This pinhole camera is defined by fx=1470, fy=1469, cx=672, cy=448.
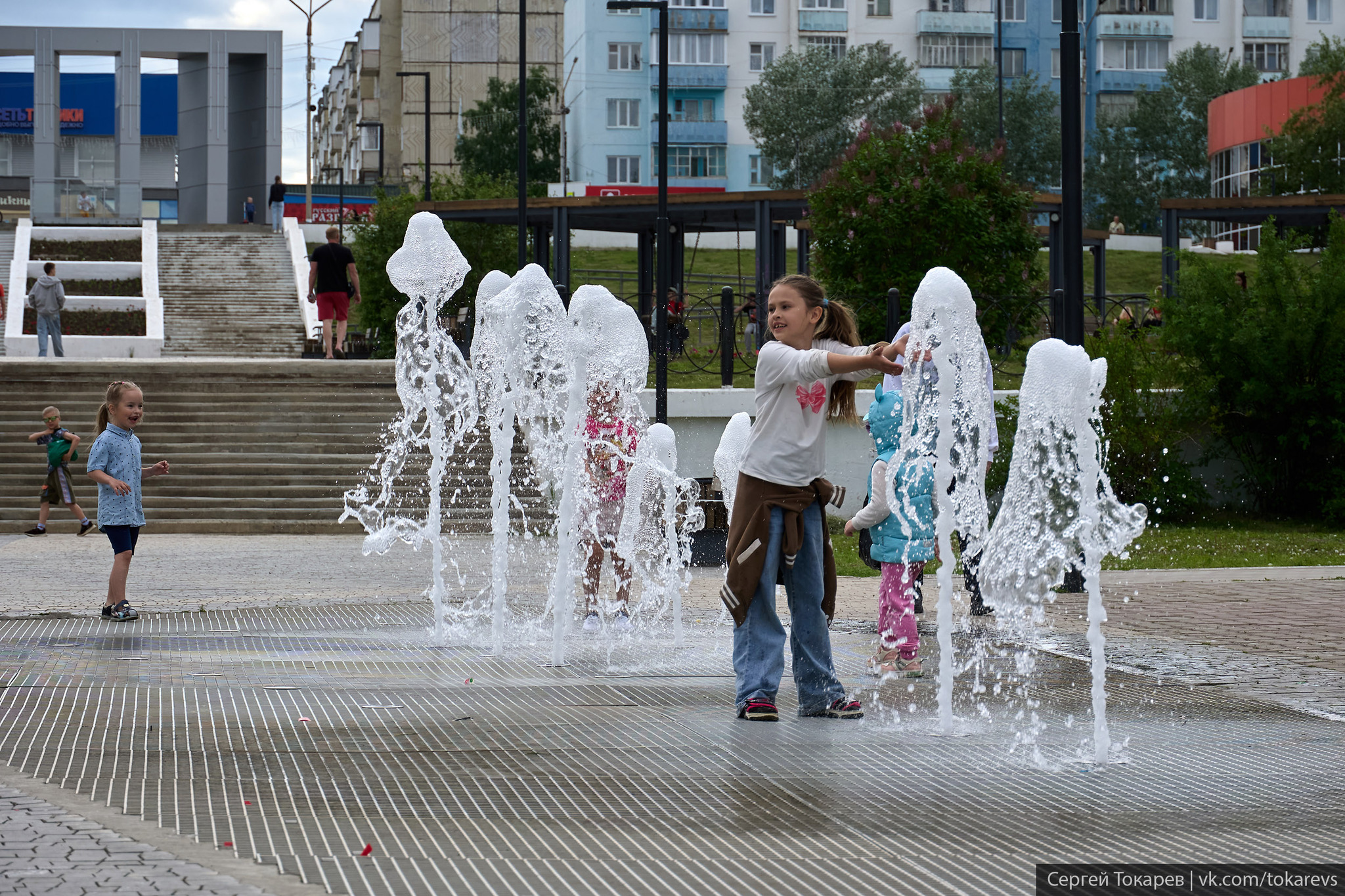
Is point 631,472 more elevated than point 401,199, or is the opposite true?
point 401,199

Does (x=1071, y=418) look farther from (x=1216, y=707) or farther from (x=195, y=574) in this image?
(x=195, y=574)

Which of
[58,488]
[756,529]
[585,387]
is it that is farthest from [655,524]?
[58,488]

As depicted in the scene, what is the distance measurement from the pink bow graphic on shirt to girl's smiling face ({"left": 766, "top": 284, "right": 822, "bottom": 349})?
0.73ft

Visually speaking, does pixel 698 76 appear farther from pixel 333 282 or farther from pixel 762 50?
pixel 333 282

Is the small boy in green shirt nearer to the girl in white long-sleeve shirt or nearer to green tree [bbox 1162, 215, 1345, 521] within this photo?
the girl in white long-sleeve shirt

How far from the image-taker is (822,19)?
2921 inches

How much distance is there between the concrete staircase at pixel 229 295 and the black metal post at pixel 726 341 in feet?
50.0

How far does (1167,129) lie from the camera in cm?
7056

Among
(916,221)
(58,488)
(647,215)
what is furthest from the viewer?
(647,215)

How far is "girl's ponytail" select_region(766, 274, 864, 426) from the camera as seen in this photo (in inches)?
239

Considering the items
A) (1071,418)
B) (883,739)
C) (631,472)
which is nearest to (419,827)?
(883,739)

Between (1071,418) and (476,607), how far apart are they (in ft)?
16.5

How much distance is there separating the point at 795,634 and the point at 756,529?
53 centimetres

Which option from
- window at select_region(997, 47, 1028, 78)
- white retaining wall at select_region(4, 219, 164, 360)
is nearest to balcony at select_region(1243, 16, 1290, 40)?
window at select_region(997, 47, 1028, 78)
